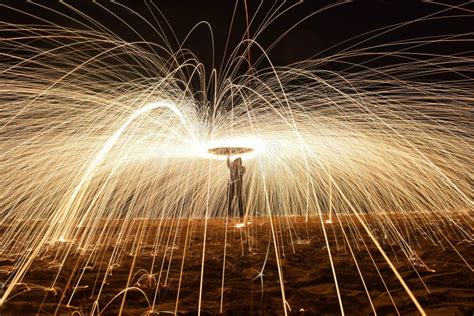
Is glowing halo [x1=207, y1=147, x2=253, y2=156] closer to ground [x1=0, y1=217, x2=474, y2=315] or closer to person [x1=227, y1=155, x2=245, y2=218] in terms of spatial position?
person [x1=227, y1=155, x2=245, y2=218]

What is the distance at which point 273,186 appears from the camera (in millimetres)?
8992

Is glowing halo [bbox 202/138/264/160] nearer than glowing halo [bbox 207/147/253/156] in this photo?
Yes

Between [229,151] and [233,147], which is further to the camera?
[229,151]

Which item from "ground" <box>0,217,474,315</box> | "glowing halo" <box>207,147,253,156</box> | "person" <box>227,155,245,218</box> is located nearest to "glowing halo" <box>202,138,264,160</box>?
"glowing halo" <box>207,147,253,156</box>

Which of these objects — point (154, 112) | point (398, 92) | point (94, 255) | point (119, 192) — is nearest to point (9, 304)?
point (94, 255)

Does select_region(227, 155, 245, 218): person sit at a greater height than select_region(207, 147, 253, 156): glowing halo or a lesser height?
lesser

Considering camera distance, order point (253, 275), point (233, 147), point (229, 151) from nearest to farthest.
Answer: point (253, 275), point (233, 147), point (229, 151)

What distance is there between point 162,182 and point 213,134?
90.5 inches

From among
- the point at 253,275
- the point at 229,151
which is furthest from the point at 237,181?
the point at 253,275

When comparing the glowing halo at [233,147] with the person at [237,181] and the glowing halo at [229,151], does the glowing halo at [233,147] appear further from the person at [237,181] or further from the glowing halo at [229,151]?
the person at [237,181]

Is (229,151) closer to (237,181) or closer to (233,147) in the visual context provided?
(233,147)

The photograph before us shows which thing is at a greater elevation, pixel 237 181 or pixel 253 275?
pixel 237 181

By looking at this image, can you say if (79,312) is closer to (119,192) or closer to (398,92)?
(119,192)

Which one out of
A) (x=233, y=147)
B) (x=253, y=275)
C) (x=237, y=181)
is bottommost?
(x=253, y=275)
